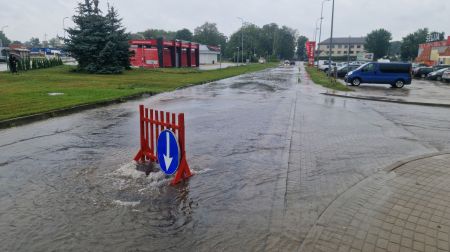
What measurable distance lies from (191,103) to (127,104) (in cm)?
289

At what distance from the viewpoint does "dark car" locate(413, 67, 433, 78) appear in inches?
1775

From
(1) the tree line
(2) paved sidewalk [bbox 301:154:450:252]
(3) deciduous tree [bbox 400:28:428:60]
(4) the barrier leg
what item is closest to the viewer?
(2) paved sidewalk [bbox 301:154:450:252]

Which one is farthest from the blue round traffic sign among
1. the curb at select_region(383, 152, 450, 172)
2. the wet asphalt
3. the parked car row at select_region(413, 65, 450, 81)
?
the parked car row at select_region(413, 65, 450, 81)

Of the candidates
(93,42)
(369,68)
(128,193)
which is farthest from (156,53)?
(128,193)

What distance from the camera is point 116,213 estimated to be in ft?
15.9

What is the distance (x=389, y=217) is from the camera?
4672 mm

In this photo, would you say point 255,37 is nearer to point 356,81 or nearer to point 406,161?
point 356,81

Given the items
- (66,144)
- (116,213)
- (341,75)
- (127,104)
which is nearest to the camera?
(116,213)

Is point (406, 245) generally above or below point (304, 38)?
below

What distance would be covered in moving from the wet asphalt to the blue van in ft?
58.5

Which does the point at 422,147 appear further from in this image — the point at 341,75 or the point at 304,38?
the point at 304,38

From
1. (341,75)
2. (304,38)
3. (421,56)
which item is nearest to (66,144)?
(341,75)

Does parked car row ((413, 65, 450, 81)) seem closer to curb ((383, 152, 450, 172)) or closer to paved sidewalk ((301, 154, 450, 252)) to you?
curb ((383, 152, 450, 172))

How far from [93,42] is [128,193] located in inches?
1397
